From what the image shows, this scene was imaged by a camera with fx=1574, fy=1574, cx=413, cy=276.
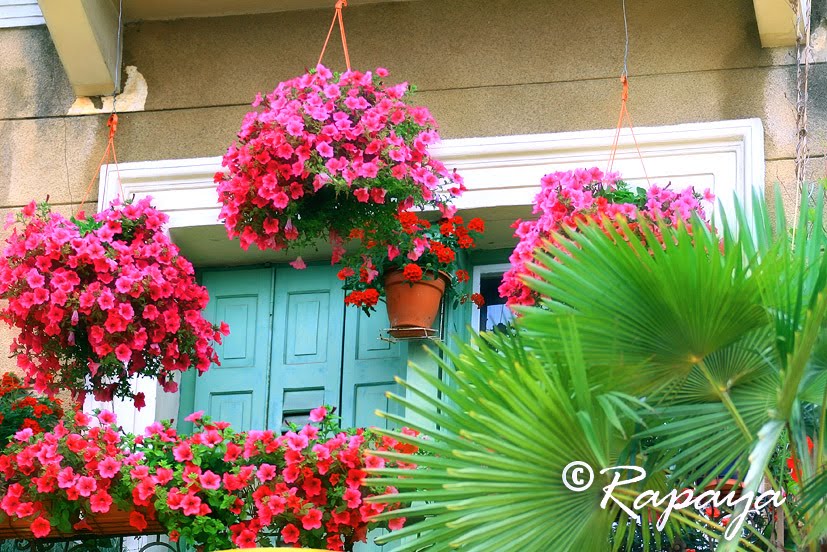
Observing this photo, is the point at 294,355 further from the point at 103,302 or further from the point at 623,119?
the point at 623,119

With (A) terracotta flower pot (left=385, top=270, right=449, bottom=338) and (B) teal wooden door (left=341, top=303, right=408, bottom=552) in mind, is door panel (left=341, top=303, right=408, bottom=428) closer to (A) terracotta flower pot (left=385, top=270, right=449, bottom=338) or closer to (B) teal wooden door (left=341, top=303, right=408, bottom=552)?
(B) teal wooden door (left=341, top=303, right=408, bottom=552)

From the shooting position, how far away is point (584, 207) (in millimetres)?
6562

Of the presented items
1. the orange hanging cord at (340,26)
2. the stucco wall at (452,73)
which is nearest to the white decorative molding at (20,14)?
the stucco wall at (452,73)

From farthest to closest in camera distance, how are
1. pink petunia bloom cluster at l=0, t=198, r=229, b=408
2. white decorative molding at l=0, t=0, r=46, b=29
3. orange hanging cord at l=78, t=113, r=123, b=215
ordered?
white decorative molding at l=0, t=0, r=46, b=29, orange hanging cord at l=78, t=113, r=123, b=215, pink petunia bloom cluster at l=0, t=198, r=229, b=408

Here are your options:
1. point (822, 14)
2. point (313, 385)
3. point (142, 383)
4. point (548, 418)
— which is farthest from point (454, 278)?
point (548, 418)

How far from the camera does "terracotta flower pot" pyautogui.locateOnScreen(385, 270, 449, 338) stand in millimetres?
7297

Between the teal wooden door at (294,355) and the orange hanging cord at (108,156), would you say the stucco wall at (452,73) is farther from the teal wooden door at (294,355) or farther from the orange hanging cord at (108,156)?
the teal wooden door at (294,355)

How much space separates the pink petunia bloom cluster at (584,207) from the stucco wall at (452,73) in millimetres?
961

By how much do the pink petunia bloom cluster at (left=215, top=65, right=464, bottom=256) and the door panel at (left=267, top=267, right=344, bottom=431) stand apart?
102 cm

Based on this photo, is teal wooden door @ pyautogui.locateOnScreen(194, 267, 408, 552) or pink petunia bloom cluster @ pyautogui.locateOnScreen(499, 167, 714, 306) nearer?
pink petunia bloom cluster @ pyautogui.locateOnScreen(499, 167, 714, 306)

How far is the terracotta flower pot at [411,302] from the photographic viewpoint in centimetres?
730

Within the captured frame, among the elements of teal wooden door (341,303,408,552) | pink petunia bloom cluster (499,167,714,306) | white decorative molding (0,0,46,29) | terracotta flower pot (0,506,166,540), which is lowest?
terracotta flower pot (0,506,166,540)

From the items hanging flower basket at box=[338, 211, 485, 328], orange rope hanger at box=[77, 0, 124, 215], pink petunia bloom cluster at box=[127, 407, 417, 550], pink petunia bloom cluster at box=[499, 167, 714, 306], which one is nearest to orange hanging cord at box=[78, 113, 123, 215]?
orange rope hanger at box=[77, 0, 124, 215]

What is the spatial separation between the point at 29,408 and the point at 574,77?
308cm
